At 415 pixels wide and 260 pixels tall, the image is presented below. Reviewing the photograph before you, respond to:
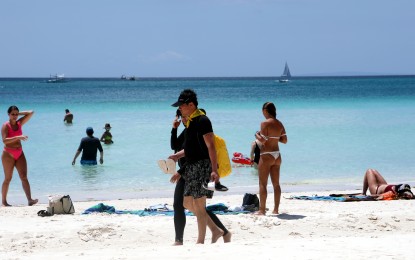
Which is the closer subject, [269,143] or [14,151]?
[269,143]

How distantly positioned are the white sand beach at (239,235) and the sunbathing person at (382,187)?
411mm

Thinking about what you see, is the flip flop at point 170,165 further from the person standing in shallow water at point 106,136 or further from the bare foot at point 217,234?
the person standing in shallow water at point 106,136

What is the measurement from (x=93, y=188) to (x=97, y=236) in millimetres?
5324

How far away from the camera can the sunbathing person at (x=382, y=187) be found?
1046 centimetres

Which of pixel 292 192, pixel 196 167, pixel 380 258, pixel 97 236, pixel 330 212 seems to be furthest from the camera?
pixel 292 192

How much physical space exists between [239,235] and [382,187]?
3570 mm

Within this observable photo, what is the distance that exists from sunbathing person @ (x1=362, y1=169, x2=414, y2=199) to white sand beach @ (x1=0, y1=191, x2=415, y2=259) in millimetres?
411

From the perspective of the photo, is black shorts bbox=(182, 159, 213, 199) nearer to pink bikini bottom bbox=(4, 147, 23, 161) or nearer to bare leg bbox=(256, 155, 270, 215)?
bare leg bbox=(256, 155, 270, 215)

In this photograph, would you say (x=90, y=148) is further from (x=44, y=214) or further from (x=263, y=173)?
(x=263, y=173)

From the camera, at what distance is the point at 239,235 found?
8016mm

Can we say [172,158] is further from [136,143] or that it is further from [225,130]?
[225,130]

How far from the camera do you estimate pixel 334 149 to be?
67.7ft

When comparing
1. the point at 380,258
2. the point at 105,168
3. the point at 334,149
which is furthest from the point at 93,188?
the point at 334,149

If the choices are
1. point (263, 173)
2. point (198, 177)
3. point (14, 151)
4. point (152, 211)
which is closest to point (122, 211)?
point (152, 211)
